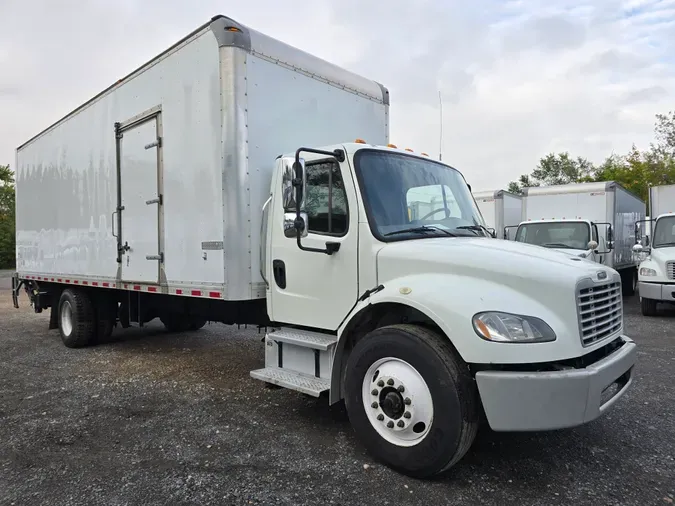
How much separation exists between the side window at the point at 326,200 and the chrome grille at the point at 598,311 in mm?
1794

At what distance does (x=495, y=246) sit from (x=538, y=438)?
1.65 m

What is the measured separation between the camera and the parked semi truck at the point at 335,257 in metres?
3.03

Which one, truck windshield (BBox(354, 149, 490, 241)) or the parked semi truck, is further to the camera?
truck windshield (BBox(354, 149, 490, 241))

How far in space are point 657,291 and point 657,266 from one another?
543 millimetres

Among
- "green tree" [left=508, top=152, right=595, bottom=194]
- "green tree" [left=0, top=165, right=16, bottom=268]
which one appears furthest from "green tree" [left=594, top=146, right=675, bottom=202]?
"green tree" [left=0, top=165, right=16, bottom=268]

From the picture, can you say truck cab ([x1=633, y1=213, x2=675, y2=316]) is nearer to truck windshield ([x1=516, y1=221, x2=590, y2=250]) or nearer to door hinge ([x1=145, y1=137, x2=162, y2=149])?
truck windshield ([x1=516, y1=221, x2=590, y2=250])

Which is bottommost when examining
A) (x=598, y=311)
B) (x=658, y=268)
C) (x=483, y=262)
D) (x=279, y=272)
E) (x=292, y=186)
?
(x=658, y=268)

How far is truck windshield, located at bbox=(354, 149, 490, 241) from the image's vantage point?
3.85m

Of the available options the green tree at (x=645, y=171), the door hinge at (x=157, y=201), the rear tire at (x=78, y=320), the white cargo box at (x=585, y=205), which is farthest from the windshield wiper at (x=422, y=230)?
the green tree at (x=645, y=171)

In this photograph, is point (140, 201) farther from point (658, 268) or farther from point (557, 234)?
point (658, 268)

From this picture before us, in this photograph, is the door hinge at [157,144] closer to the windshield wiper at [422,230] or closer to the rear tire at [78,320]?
the windshield wiper at [422,230]

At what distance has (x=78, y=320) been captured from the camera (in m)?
7.66

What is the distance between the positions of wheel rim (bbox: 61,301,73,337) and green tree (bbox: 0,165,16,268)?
29.5 meters

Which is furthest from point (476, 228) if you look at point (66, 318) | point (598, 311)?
point (66, 318)
